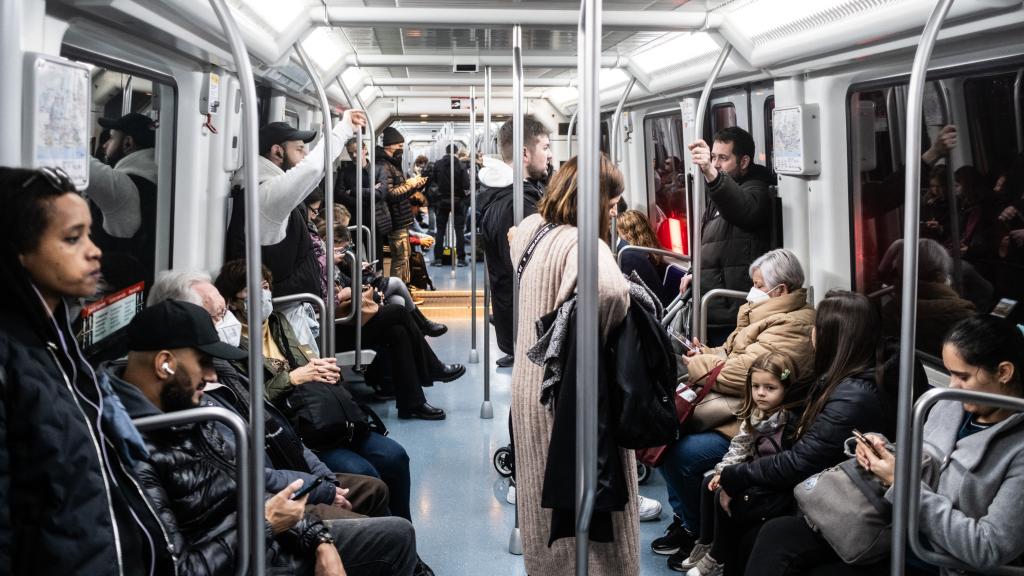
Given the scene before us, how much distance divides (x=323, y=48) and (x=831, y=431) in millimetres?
4976

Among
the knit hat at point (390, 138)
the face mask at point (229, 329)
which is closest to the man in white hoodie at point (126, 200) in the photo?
the face mask at point (229, 329)

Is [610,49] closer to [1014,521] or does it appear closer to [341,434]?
[341,434]

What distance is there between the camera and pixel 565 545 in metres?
3.33

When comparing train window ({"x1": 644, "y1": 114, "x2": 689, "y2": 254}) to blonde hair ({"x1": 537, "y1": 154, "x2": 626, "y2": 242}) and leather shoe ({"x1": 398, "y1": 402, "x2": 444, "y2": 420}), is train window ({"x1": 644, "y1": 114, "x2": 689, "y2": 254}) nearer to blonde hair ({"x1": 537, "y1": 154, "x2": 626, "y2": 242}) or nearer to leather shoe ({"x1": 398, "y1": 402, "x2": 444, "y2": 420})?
leather shoe ({"x1": 398, "y1": 402, "x2": 444, "y2": 420})

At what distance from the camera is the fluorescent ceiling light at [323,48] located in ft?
22.3

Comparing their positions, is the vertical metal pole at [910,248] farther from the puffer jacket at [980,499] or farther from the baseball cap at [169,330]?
the baseball cap at [169,330]

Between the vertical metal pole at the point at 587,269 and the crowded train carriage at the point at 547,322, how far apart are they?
0.03 feet

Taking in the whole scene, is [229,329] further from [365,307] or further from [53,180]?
[365,307]

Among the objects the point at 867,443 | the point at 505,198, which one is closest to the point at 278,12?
the point at 505,198

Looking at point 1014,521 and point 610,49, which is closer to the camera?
point 1014,521

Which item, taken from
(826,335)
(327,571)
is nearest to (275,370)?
(327,571)

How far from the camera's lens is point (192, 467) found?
107 inches

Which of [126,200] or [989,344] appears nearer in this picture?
[989,344]

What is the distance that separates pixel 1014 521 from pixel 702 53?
14.8ft
